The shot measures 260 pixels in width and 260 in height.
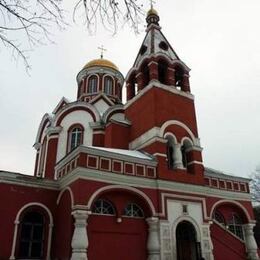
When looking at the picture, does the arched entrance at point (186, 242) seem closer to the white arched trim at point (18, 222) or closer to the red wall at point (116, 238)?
the red wall at point (116, 238)

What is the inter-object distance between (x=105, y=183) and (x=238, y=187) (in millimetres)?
7437

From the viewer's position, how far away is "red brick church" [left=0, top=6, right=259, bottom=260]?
11.9 m

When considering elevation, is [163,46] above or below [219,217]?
above


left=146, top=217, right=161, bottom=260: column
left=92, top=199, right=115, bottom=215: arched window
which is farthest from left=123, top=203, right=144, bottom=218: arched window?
left=92, top=199, right=115, bottom=215: arched window

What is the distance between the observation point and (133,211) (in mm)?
12875

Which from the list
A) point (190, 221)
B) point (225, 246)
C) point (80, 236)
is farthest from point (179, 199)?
point (80, 236)

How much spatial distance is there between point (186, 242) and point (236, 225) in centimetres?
355

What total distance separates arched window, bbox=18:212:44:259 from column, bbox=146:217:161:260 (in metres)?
4.09

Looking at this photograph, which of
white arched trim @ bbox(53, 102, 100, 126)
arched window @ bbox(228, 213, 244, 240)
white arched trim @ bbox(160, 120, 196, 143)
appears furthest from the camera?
white arched trim @ bbox(53, 102, 100, 126)

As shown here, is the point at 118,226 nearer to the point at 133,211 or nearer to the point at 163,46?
the point at 133,211

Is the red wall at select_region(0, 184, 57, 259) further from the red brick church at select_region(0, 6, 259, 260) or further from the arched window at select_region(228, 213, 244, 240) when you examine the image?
the arched window at select_region(228, 213, 244, 240)

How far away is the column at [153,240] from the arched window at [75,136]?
657 centimetres

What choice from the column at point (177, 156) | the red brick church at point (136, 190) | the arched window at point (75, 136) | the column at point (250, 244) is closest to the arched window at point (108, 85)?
the red brick church at point (136, 190)

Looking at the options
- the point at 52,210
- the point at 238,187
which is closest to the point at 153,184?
the point at 52,210
